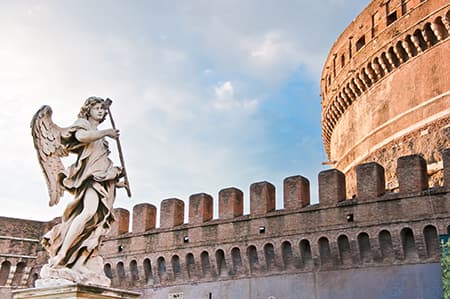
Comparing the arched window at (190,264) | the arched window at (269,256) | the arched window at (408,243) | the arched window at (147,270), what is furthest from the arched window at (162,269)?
the arched window at (408,243)

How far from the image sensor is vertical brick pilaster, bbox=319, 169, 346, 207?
15.5 meters

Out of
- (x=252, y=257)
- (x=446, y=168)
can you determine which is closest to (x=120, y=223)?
(x=252, y=257)

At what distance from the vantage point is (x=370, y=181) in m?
15.1

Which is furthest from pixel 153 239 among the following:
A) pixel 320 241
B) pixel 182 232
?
pixel 320 241

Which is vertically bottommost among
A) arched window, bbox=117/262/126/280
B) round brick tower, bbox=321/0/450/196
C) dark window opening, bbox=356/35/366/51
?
arched window, bbox=117/262/126/280

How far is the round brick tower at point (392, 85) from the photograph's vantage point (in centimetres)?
1862

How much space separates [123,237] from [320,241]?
6.03 m

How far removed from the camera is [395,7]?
2077cm

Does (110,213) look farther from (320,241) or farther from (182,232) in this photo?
(182,232)

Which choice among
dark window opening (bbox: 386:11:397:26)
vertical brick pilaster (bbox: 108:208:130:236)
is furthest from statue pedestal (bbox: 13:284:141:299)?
dark window opening (bbox: 386:11:397:26)

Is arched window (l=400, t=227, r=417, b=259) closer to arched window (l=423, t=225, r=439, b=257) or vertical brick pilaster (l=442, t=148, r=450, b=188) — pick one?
arched window (l=423, t=225, r=439, b=257)

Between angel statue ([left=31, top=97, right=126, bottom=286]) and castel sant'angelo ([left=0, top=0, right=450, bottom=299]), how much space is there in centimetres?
1038

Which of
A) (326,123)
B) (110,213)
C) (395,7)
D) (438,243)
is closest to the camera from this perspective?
(110,213)

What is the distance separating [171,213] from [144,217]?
0.92 m
